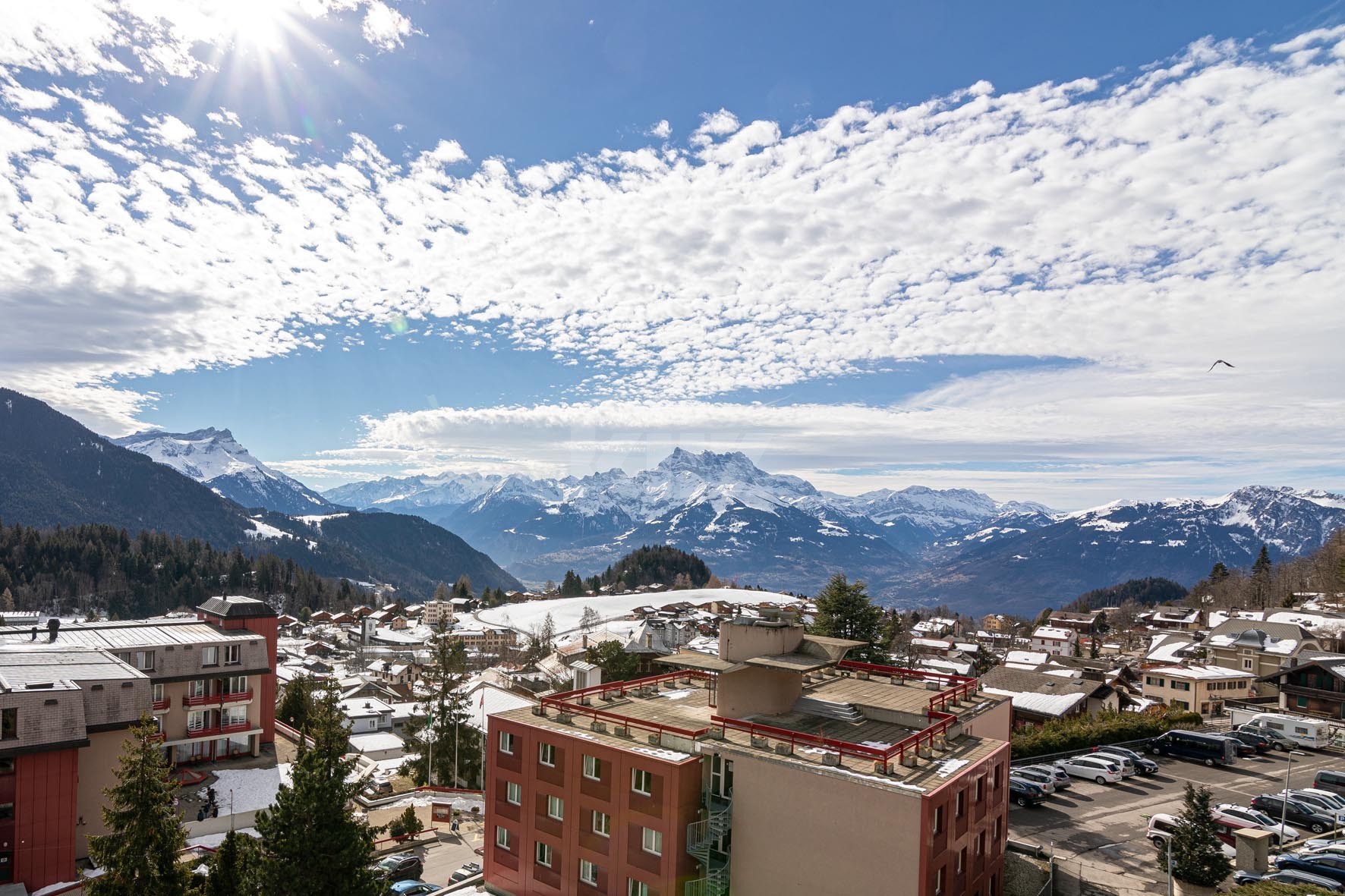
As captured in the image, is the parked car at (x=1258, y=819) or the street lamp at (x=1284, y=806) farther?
the parked car at (x=1258, y=819)

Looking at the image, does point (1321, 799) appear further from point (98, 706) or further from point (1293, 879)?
point (98, 706)

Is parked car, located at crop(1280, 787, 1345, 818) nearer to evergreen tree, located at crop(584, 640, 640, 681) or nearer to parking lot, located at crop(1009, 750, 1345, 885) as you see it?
parking lot, located at crop(1009, 750, 1345, 885)

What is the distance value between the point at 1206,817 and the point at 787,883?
59.8 feet

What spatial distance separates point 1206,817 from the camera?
28.5m

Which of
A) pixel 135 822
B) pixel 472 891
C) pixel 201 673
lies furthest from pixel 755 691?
pixel 201 673

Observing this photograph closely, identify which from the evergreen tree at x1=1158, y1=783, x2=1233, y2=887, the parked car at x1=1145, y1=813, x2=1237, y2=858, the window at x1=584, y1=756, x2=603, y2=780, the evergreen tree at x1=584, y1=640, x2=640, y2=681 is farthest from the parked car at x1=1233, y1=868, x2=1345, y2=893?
the evergreen tree at x1=584, y1=640, x2=640, y2=681

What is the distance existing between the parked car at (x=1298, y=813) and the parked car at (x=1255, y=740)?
15261 millimetres

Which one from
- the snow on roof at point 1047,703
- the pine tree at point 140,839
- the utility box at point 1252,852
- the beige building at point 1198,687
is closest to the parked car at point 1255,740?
the snow on roof at point 1047,703

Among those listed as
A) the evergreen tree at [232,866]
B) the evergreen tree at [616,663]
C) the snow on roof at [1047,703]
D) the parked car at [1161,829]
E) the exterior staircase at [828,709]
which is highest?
the exterior staircase at [828,709]

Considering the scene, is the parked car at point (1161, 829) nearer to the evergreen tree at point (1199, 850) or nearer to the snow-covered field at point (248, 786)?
the evergreen tree at point (1199, 850)

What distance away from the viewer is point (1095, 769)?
41.5 meters

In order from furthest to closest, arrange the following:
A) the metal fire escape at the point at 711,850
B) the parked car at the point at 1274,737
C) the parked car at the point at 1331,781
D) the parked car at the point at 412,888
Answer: the parked car at the point at 1274,737 < the parked car at the point at 1331,781 < the parked car at the point at 412,888 < the metal fire escape at the point at 711,850

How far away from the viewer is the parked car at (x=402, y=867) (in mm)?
35281

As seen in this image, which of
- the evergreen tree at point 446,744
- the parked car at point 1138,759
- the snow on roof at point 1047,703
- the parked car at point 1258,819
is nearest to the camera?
the parked car at point 1258,819
